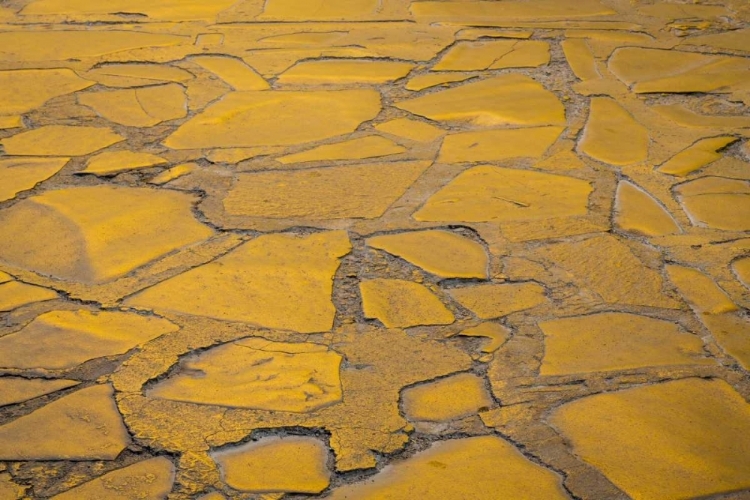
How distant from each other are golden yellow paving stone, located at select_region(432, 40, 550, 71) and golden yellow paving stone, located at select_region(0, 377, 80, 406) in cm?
254

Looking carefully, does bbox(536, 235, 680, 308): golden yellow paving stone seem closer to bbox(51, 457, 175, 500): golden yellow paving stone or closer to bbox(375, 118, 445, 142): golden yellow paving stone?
bbox(375, 118, 445, 142): golden yellow paving stone

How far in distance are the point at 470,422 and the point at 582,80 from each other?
243 cm

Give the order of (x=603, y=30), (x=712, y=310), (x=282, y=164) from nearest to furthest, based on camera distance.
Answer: (x=712, y=310)
(x=282, y=164)
(x=603, y=30)

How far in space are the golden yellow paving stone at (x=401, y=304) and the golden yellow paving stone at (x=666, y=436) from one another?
19.1 inches

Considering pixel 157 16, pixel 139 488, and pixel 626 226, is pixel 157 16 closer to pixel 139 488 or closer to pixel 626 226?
pixel 626 226

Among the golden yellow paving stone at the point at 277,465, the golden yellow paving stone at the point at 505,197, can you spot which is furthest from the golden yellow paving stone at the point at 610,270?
the golden yellow paving stone at the point at 277,465

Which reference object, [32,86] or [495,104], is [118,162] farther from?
[495,104]

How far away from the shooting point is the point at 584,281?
2650mm

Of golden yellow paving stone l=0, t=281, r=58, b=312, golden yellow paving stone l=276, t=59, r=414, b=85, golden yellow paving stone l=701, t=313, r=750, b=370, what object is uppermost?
golden yellow paving stone l=276, t=59, r=414, b=85

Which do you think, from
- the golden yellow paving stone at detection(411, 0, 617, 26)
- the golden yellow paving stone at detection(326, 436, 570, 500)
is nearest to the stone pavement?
the golden yellow paving stone at detection(326, 436, 570, 500)

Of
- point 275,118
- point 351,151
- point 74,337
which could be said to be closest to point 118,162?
point 275,118

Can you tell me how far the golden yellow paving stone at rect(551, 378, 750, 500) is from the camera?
75.9 inches

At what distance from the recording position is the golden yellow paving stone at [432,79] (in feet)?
13.3

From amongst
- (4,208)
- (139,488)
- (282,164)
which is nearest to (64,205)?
(4,208)
